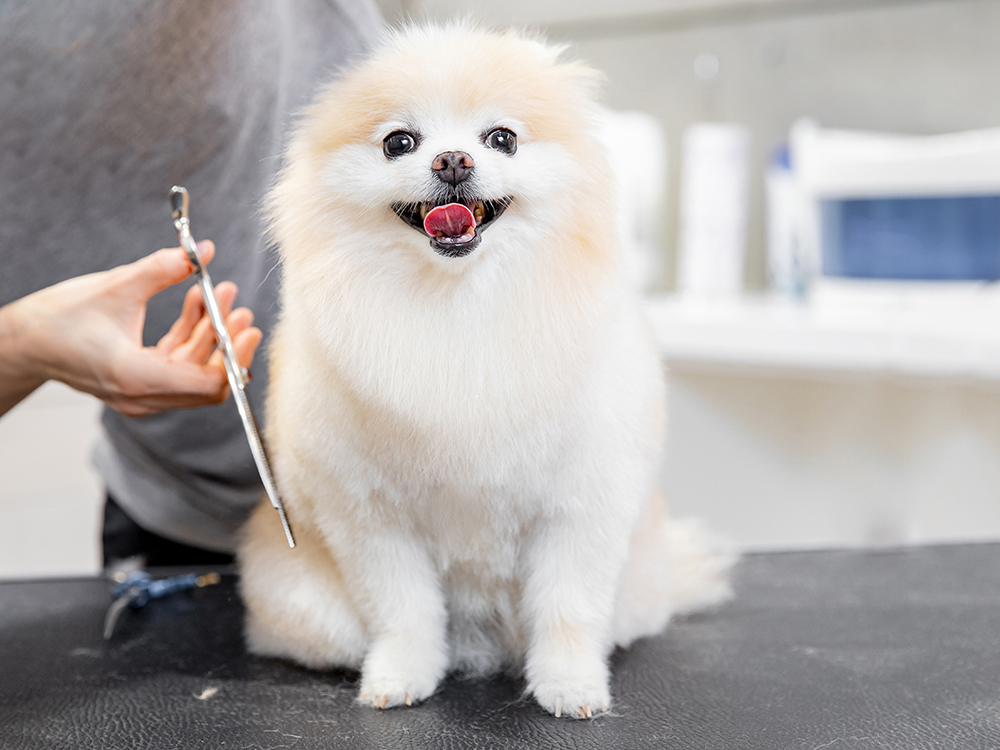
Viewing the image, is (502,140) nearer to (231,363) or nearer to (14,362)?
(231,363)

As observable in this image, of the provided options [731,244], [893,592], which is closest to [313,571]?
[893,592]

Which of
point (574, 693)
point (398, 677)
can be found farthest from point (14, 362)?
point (574, 693)

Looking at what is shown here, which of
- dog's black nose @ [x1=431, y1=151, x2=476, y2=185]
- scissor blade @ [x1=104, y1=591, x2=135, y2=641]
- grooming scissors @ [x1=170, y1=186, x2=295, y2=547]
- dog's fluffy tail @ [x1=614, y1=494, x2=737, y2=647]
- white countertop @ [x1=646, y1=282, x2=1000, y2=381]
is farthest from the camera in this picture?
white countertop @ [x1=646, y1=282, x2=1000, y2=381]

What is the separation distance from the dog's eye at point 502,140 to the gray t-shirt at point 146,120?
0.25 meters

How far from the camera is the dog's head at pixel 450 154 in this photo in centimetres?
55

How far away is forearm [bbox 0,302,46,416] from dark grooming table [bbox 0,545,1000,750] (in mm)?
233

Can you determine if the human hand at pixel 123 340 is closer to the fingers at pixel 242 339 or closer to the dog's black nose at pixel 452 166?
the fingers at pixel 242 339

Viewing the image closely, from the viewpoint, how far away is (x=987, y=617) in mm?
855

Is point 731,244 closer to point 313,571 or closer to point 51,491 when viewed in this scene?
point 313,571

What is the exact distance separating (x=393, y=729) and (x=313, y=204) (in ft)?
1.22

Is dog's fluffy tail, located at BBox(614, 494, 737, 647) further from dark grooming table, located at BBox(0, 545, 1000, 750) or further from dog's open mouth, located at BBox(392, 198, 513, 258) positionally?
dog's open mouth, located at BBox(392, 198, 513, 258)

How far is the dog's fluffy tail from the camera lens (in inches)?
29.1

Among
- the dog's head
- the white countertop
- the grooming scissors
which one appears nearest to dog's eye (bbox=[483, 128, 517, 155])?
the dog's head

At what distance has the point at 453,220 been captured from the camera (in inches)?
21.5
